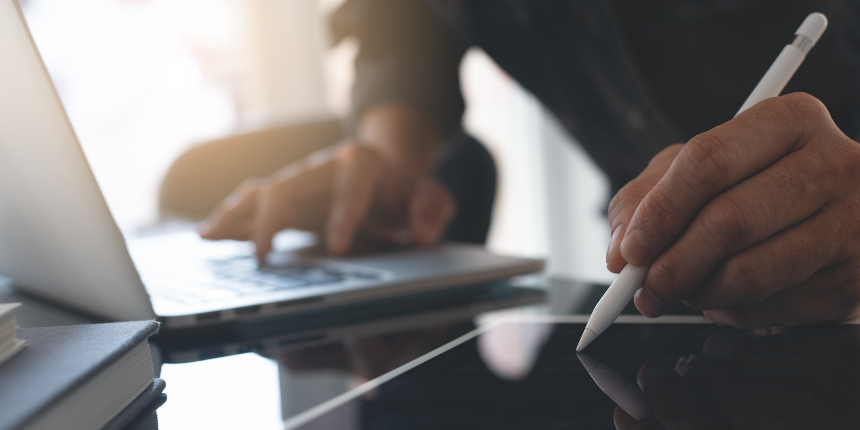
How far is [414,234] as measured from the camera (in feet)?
2.06

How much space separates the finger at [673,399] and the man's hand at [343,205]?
0.39 m

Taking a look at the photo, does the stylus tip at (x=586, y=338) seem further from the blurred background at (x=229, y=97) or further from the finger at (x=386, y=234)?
the blurred background at (x=229, y=97)

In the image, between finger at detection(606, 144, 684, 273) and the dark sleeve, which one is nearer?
finger at detection(606, 144, 684, 273)

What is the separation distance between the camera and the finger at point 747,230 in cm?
25

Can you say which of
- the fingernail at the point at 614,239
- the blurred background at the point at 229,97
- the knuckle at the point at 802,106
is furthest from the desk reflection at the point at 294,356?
the blurred background at the point at 229,97

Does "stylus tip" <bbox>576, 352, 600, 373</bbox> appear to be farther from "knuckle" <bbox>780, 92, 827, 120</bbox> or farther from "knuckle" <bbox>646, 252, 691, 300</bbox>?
"knuckle" <bbox>780, 92, 827, 120</bbox>

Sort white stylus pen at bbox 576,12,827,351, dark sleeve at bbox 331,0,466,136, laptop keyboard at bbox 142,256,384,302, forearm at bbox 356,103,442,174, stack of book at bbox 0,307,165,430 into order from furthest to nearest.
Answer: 1. dark sleeve at bbox 331,0,466,136
2. forearm at bbox 356,103,442,174
3. laptop keyboard at bbox 142,256,384,302
4. white stylus pen at bbox 576,12,827,351
5. stack of book at bbox 0,307,165,430

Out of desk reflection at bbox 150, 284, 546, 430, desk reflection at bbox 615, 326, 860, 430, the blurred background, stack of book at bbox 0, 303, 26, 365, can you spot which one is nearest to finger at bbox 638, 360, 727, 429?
desk reflection at bbox 615, 326, 860, 430

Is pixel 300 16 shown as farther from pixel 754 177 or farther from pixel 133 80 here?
pixel 754 177

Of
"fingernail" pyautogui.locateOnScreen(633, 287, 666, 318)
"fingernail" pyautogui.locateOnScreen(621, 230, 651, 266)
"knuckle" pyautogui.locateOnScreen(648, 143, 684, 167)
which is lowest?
"fingernail" pyautogui.locateOnScreen(633, 287, 666, 318)

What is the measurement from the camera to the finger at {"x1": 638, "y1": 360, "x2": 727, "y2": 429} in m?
0.19

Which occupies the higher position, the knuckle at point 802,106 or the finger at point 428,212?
the knuckle at point 802,106

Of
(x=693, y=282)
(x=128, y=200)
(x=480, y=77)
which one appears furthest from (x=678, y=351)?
(x=128, y=200)

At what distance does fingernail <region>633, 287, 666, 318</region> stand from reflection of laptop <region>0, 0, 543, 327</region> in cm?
18
